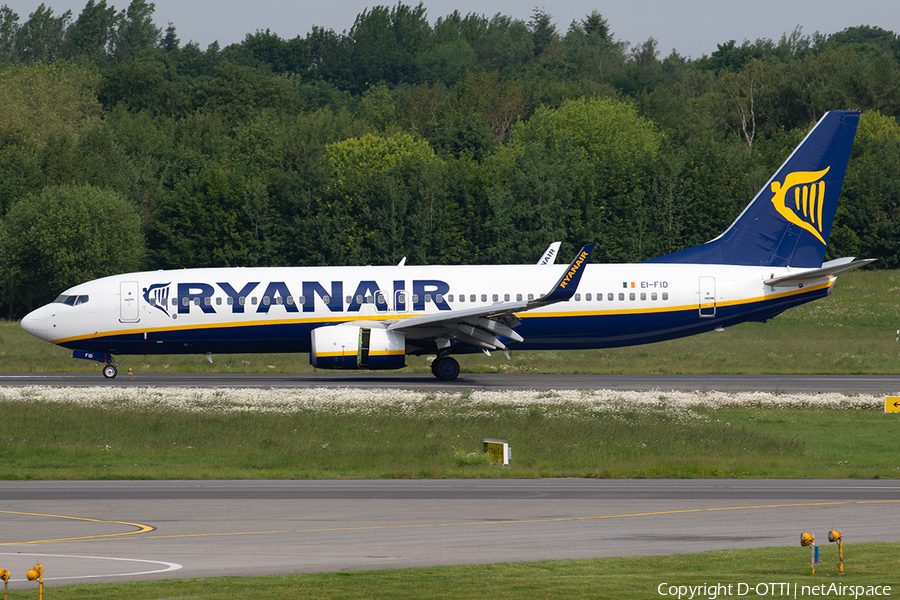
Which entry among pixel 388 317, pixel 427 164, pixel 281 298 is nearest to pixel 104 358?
pixel 281 298

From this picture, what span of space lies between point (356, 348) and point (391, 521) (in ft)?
66.2

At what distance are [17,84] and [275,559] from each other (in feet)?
374

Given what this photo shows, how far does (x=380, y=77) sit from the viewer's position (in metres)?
198

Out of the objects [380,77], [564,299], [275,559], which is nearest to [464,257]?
[564,299]

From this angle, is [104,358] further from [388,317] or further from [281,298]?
[388,317]

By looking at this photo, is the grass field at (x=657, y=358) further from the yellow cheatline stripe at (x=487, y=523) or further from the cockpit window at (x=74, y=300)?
the yellow cheatline stripe at (x=487, y=523)

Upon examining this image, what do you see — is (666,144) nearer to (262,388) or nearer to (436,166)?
(436,166)

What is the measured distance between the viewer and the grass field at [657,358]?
1829 inches

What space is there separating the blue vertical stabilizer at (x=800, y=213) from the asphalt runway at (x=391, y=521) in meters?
21.0

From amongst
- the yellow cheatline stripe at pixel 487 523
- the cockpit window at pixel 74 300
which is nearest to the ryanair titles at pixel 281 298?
the cockpit window at pixel 74 300

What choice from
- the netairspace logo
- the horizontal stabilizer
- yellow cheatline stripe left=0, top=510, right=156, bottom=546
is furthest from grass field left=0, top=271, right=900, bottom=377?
the netairspace logo

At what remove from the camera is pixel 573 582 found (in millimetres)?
13641

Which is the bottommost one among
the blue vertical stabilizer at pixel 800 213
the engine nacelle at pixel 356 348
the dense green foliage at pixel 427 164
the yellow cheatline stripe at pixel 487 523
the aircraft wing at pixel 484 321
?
the yellow cheatline stripe at pixel 487 523

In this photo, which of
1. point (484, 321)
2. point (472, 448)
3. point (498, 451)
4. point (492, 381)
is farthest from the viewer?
point (492, 381)
